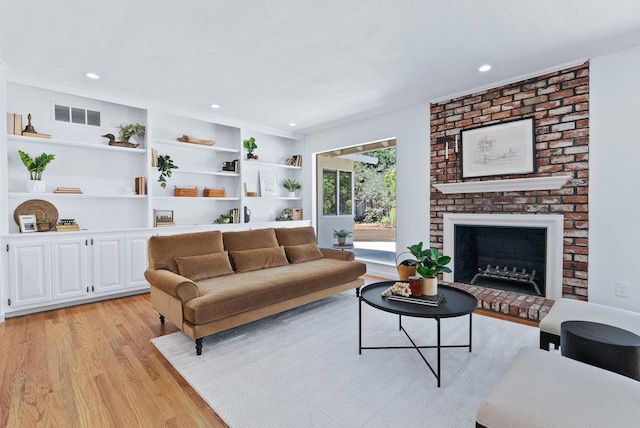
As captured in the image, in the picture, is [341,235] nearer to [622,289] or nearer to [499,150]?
[499,150]

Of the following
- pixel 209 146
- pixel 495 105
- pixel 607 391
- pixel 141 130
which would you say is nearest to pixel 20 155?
pixel 141 130

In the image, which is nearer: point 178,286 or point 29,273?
point 178,286

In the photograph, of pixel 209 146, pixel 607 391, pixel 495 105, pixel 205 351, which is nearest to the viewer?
pixel 607 391

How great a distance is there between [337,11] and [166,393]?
9.31 ft

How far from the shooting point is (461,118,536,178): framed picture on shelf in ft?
11.3

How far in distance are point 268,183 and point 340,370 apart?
165 inches

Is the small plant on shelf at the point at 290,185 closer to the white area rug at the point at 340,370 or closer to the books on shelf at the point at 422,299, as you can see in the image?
the white area rug at the point at 340,370

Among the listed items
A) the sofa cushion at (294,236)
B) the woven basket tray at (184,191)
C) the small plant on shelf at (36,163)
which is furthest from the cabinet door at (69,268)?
the sofa cushion at (294,236)

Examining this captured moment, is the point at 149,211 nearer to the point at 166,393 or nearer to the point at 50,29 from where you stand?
the point at 50,29

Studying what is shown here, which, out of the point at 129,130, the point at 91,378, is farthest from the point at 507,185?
the point at 129,130

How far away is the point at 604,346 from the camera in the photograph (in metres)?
1.63

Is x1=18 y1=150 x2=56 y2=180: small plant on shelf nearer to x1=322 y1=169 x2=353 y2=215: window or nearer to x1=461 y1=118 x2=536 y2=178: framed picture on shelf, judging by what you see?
x1=322 y1=169 x2=353 y2=215: window

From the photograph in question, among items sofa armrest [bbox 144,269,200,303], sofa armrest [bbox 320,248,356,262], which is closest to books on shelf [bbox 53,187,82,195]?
sofa armrest [bbox 144,269,200,303]

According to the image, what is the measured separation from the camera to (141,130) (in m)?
4.24
